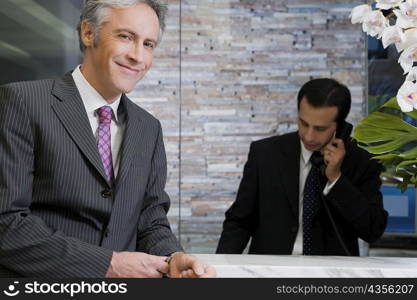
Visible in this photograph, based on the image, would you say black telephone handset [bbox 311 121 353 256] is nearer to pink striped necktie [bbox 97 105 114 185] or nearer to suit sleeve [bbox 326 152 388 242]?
suit sleeve [bbox 326 152 388 242]

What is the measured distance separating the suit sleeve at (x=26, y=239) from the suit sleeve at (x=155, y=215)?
0.83 ft

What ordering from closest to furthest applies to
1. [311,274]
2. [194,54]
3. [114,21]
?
1. [311,274]
2. [114,21]
3. [194,54]

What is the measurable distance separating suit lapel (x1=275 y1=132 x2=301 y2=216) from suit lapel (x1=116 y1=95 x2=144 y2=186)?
120cm

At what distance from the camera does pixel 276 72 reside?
401 centimetres

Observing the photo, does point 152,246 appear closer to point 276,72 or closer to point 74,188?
point 74,188

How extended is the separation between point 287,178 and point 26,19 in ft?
6.10

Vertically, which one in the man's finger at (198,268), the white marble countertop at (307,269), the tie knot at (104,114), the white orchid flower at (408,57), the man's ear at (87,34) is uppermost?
the man's ear at (87,34)

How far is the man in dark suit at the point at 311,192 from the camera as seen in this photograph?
2.76 m

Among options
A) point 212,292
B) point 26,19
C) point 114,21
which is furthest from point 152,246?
point 26,19

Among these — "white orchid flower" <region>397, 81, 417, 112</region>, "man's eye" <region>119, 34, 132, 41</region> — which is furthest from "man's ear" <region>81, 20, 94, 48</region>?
"white orchid flower" <region>397, 81, 417, 112</region>

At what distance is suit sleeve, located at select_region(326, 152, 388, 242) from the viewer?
8.87 feet

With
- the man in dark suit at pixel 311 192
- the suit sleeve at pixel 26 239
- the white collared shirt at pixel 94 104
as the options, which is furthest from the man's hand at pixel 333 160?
the suit sleeve at pixel 26 239

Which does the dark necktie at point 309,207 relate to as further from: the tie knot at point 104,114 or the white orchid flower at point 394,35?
the white orchid flower at point 394,35

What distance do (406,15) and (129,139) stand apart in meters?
0.79
